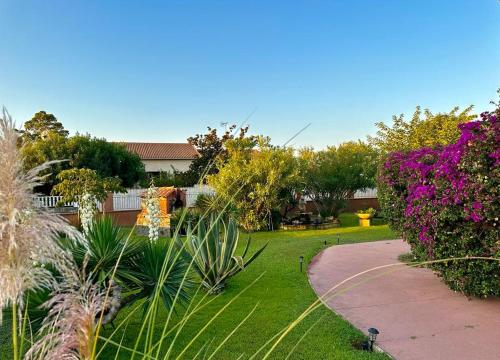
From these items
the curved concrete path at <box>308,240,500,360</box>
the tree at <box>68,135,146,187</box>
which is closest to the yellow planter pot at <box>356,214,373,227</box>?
the curved concrete path at <box>308,240,500,360</box>

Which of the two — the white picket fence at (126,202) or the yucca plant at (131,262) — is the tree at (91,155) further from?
the yucca plant at (131,262)

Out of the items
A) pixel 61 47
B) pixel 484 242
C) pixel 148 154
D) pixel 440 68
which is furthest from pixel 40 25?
pixel 148 154

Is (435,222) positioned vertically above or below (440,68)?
below

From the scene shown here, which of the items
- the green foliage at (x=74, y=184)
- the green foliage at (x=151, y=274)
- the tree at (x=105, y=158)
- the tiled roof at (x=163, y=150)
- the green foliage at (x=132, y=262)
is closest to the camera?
the green foliage at (x=132, y=262)

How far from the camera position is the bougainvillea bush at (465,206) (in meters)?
4.86

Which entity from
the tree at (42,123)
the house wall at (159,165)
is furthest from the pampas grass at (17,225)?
the house wall at (159,165)

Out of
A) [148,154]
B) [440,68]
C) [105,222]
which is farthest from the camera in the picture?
[148,154]

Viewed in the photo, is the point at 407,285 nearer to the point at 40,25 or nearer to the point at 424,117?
the point at 40,25

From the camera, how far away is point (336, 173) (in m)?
18.6

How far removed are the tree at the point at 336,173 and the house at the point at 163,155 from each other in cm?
2641

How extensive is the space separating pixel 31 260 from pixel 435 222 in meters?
5.60

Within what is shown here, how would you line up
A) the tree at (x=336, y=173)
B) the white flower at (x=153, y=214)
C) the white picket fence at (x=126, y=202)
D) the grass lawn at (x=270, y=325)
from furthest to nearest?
the white picket fence at (x=126, y=202) < the tree at (x=336, y=173) < the white flower at (x=153, y=214) < the grass lawn at (x=270, y=325)

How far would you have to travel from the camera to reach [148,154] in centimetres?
4572

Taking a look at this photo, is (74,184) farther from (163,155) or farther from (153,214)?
(163,155)
